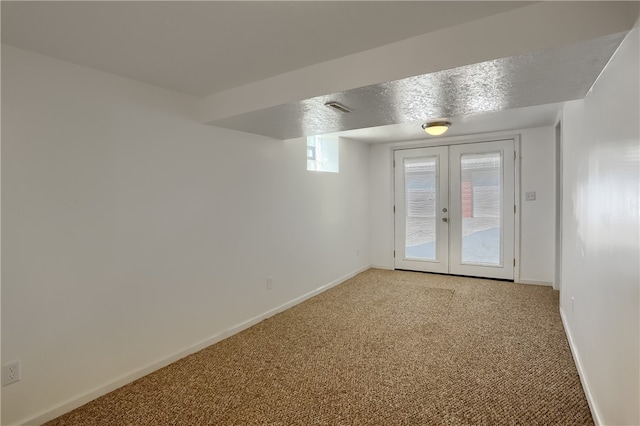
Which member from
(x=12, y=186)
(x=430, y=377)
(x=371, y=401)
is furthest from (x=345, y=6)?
(x=430, y=377)

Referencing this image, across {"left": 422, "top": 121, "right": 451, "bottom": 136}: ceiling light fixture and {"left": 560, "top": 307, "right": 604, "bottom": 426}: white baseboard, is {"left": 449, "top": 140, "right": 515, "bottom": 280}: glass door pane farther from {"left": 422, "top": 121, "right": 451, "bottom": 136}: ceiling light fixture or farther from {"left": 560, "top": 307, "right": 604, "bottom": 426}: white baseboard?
{"left": 560, "top": 307, "right": 604, "bottom": 426}: white baseboard

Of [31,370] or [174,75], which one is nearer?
[31,370]

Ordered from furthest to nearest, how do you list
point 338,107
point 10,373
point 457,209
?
point 457,209 < point 338,107 < point 10,373

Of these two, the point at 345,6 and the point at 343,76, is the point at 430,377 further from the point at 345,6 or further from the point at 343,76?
the point at 345,6

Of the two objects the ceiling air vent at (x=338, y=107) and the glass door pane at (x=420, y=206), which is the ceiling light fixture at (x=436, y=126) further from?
the ceiling air vent at (x=338, y=107)

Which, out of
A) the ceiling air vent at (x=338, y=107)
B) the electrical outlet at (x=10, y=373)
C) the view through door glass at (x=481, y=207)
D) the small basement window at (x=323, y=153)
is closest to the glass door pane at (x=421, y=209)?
the view through door glass at (x=481, y=207)

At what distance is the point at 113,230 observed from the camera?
2283 mm

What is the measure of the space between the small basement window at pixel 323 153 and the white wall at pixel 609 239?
2796 millimetres

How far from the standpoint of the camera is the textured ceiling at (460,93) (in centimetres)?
162

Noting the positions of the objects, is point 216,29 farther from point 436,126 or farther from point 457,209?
point 457,209

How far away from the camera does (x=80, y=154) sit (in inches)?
82.9

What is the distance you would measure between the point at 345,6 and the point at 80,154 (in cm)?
183

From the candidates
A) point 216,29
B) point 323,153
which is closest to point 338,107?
point 216,29

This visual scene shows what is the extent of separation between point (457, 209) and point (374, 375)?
3438 mm
